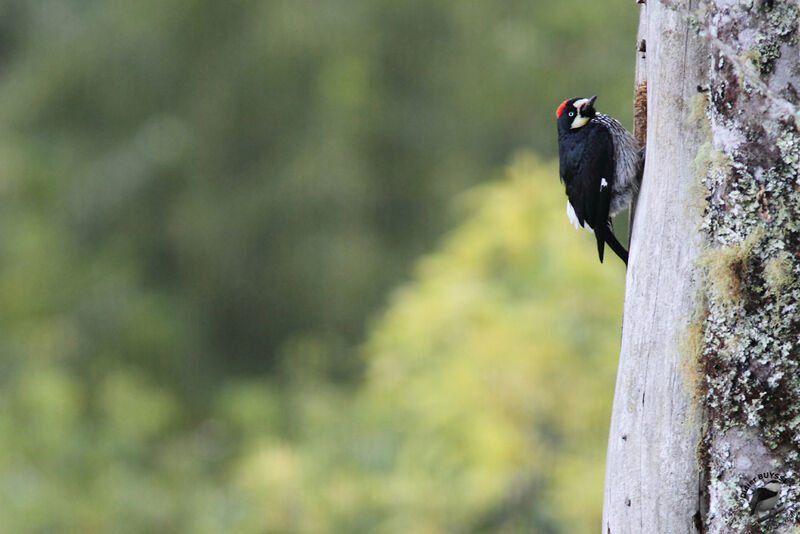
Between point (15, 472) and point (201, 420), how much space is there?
2.37 m

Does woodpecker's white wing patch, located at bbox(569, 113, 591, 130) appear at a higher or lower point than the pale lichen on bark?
higher

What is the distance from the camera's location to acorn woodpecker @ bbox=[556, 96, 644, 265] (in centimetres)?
275

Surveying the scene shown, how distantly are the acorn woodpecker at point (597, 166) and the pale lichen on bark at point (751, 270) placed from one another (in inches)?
22.9

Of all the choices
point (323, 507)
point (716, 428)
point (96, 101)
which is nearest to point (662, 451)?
point (716, 428)

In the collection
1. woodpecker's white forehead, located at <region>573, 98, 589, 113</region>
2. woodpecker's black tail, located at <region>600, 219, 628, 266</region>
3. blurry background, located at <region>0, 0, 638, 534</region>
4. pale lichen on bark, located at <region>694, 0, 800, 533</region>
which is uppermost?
blurry background, located at <region>0, 0, 638, 534</region>

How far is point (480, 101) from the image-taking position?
9.43 m

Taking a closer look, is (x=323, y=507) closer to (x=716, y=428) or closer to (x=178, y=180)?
(x=178, y=180)

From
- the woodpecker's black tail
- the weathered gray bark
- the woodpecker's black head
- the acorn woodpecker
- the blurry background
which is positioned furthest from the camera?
the blurry background

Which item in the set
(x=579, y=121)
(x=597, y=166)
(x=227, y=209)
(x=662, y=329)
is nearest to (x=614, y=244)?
(x=597, y=166)

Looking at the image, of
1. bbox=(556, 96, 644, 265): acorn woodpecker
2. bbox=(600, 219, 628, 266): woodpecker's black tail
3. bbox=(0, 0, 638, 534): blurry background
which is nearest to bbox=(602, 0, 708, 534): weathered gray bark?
bbox=(556, 96, 644, 265): acorn woodpecker

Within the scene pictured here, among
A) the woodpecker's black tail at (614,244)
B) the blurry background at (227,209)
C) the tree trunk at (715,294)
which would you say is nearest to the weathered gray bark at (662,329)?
the tree trunk at (715,294)

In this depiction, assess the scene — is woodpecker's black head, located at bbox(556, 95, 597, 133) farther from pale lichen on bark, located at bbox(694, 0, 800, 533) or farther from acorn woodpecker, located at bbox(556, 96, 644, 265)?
pale lichen on bark, located at bbox(694, 0, 800, 533)

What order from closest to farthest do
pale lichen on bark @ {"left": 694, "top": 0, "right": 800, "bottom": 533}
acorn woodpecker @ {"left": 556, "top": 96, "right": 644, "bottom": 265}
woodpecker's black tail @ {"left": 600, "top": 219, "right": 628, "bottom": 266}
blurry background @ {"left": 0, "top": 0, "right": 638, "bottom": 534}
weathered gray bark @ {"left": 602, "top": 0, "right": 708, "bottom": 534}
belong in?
pale lichen on bark @ {"left": 694, "top": 0, "right": 800, "bottom": 533} → weathered gray bark @ {"left": 602, "top": 0, "right": 708, "bottom": 534} → acorn woodpecker @ {"left": 556, "top": 96, "right": 644, "bottom": 265} → woodpecker's black tail @ {"left": 600, "top": 219, "right": 628, "bottom": 266} → blurry background @ {"left": 0, "top": 0, "right": 638, "bottom": 534}

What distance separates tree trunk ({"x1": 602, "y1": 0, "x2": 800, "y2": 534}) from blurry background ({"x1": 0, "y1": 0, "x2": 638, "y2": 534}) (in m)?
5.07
